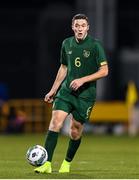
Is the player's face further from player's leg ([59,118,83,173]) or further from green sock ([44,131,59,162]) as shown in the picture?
green sock ([44,131,59,162])

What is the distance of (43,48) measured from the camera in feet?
119

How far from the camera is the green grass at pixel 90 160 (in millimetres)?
13000

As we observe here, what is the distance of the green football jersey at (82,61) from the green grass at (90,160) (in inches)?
47.4

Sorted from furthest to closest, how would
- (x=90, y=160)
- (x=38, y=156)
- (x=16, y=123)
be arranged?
(x=16, y=123) < (x=90, y=160) < (x=38, y=156)

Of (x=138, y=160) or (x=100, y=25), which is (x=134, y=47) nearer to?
(x=100, y=25)

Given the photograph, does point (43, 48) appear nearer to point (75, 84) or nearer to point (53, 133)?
point (53, 133)

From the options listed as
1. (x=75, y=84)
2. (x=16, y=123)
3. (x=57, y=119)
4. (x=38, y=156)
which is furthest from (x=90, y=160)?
(x=16, y=123)

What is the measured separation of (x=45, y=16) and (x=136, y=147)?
15400 mm

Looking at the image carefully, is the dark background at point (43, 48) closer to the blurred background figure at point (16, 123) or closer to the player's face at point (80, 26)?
the blurred background figure at point (16, 123)

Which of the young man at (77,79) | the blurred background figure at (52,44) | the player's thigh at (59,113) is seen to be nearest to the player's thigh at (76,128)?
the young man at (77,79)

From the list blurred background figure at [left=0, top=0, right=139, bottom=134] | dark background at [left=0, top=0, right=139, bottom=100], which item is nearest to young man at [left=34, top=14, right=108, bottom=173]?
blurred background figure at [left=0, top=0, right=139, bottom=134]

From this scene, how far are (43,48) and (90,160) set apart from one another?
1962 centimetres

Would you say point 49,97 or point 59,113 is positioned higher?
point 49,97

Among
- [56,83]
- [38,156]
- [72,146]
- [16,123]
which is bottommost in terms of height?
[16,123]
